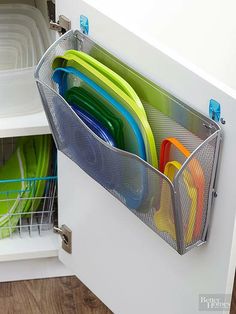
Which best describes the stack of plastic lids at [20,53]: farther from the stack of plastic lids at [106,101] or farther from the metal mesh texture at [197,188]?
the metal mesh texture at [197,188]

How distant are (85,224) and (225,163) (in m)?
0.45

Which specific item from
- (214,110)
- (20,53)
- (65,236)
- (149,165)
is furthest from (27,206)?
(214,110)

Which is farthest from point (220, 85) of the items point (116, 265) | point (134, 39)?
point (116, 265)

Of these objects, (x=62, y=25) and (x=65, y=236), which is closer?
(x=62, y=25)

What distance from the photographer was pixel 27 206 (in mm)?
1639

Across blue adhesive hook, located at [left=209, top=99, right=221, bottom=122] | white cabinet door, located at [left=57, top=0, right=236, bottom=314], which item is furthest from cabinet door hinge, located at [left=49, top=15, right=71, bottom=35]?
blue adhesive hook, located at [left=209, top=99, right=221, bottom=122]

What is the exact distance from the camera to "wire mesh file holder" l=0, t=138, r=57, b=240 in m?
1.62

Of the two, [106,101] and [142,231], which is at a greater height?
[106,101]

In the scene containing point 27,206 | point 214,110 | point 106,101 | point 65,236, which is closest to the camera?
point 214,110

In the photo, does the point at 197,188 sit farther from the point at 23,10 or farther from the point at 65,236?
the point at 23,10

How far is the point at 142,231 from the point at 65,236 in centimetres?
32

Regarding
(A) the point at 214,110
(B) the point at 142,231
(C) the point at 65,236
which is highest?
(A) the point at 214,110

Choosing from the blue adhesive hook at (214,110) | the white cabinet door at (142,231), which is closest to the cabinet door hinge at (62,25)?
the white cabinet door at (142,231)

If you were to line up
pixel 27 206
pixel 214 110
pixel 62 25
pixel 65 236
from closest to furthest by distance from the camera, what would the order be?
pixel 214 110 → pixel 62 25 → pixel 65 236 → pixel 27 206
